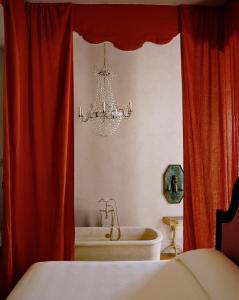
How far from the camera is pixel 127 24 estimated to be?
8.64 ft

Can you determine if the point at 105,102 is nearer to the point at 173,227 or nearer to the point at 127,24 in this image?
the point at 127,24

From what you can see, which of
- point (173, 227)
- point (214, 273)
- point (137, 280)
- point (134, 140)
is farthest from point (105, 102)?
point (214, 273)

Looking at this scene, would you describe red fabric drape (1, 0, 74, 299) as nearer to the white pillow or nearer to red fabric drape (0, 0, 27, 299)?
red fabric drape (0, 0, 27, 299)

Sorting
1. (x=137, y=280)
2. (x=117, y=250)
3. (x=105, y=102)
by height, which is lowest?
(x=117, y=250)

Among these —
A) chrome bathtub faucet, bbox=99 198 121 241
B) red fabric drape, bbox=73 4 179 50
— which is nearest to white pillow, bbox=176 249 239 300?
red fabric drape, bbox=73 4 179 50

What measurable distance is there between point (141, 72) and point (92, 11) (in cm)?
152

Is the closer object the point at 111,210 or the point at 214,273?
→ the point at 214,273

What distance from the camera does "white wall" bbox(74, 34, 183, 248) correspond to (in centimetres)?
400

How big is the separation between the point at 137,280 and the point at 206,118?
1447 millimetres

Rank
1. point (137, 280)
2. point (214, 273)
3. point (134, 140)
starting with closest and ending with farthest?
1. point (214, 273)
2. point (137, 280)
3. point (134, 140)

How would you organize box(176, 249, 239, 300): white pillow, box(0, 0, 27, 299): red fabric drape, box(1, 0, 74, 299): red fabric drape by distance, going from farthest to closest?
box(1, 0, 74, 299): red fabric drape, box(0, 0, 27, 299): red fabric drape, box(176, 249, 239, 300): white pillow

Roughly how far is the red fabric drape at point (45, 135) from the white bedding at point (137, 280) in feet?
1.70

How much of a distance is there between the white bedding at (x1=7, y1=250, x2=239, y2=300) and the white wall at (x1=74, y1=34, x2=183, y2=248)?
203 centimetres

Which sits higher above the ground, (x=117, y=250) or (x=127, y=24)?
(x=127, y=24)
